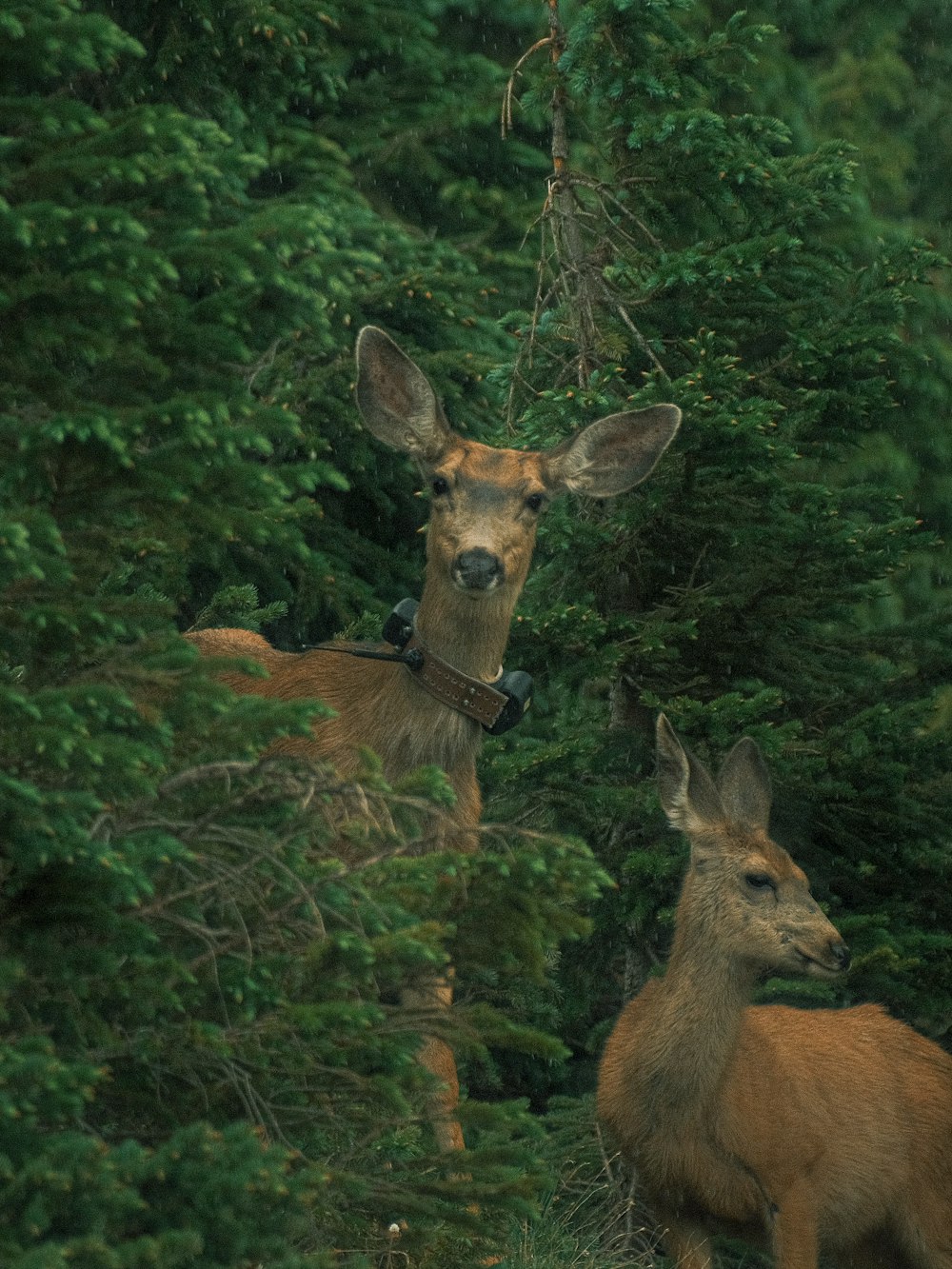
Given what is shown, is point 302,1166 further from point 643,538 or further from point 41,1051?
point 643,538

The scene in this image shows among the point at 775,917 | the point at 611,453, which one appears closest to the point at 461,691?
the point at 611,453

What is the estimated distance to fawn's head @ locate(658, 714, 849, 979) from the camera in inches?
305

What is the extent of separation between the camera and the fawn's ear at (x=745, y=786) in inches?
319

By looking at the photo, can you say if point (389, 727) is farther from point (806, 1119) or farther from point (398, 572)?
point (398, 572)

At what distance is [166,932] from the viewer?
17.8 feet

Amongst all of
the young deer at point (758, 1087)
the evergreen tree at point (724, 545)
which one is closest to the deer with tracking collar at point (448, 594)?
the evergreen tree at point (724, 545)

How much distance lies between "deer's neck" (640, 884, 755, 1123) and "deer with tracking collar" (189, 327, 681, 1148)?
0.93 m

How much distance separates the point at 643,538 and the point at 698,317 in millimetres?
1039

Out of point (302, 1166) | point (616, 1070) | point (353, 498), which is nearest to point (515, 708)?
point (616, 1070)

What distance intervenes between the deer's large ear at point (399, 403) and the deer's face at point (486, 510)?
0.11 metres

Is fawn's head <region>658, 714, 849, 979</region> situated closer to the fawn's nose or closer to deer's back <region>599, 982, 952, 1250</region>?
deer's back <region>599, 982, 952, 1250</region>

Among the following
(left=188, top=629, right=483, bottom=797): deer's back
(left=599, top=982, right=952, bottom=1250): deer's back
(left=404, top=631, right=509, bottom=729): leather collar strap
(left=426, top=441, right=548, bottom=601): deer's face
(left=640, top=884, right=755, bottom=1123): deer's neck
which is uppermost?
(left=426, top=441, right=548, bottom=601): deer's face

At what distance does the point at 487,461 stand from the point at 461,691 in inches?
41.4

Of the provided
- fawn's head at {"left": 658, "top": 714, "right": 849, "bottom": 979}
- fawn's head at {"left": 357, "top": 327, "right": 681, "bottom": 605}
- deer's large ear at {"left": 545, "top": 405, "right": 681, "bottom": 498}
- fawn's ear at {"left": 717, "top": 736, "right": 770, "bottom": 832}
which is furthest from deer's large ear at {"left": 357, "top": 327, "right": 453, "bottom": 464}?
fawn's ear at {"left": 717, "top": 736, "right": 770, "bottom": 832}
